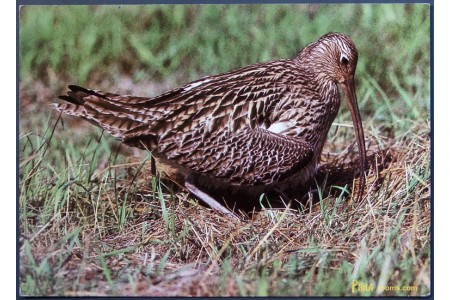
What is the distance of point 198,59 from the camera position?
7.42m

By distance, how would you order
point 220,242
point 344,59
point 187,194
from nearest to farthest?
point 220,242 < point 344,59 < point 187,194

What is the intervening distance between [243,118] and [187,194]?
2.51 feet

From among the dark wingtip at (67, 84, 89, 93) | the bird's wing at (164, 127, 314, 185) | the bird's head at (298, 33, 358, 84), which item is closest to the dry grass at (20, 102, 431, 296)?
the bird's wing at (164, 127, 314, 185)

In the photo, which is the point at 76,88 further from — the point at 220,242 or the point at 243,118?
the point at 220,242

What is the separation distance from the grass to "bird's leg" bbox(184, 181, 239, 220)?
61 millimetres

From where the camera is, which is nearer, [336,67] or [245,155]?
[245,155]

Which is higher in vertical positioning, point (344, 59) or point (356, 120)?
point (344, 59)

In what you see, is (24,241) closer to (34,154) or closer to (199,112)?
(34,154)

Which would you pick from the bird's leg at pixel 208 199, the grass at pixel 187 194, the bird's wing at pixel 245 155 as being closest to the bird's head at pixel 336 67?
the grass at pixel 187 194

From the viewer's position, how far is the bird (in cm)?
681

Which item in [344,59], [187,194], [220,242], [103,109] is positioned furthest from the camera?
[187,194]

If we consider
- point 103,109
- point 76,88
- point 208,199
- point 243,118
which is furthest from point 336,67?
point 76,88

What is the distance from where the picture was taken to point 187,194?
7195 mm

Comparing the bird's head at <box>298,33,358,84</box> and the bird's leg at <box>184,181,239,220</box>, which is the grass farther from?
the bird's head at <box>298,33,358,84</box>
